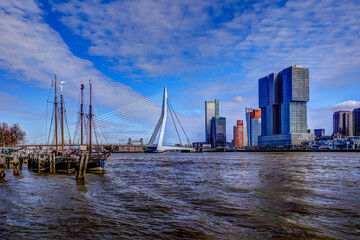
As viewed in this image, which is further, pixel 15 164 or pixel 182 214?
pixel 15 164

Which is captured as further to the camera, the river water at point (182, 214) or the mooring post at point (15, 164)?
the mooring post at point (15, 164)

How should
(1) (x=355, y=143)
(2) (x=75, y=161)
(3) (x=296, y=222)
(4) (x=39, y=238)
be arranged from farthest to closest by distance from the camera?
(1) (x=355, y=143), (2) (x=75, y=161), (3) (x=296, y=222), (4) (x=39, y=238)

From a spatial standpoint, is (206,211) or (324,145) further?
(324,145)

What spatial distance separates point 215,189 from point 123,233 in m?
9.82

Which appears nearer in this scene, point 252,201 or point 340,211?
point 340,211

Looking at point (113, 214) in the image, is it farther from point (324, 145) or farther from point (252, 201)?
point (324, 145)

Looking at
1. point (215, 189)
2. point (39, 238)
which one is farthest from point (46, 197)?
point (215, 189)

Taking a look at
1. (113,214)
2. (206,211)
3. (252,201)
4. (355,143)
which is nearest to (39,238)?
(113,214)

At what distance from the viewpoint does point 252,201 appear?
45.8 ft

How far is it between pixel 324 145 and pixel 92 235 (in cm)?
19205

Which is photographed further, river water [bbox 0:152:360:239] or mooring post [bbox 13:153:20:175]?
mooring post [bbox 13:153:20:175]

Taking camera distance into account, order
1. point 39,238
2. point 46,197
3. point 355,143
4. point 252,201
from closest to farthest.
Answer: point 39,238 → point 252,201 → point 46,197 → point 355,143

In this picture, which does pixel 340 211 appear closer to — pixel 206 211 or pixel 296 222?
pixel 296 222

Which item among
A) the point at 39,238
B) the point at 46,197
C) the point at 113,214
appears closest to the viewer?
the point at 39,238
